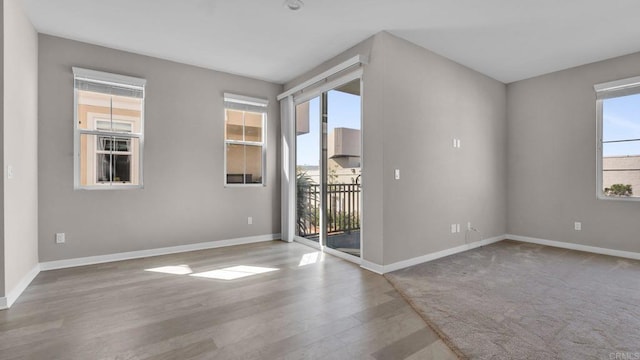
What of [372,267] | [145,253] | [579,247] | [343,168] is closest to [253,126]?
[343,168]

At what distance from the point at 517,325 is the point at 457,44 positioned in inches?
122

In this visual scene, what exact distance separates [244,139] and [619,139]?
5.30 metres

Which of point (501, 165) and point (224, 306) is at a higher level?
point (501, 165)

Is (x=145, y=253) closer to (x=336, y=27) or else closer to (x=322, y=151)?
(x=322, y=151)

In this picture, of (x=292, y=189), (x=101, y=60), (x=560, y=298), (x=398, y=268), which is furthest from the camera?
(x=292, y=189)

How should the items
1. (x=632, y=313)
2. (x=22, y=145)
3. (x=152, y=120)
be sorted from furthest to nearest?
(x=152, y=120) → (x=22, y=145) → (x=632, y=313)

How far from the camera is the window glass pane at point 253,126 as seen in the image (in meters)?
4.99

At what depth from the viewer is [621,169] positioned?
4109 mm

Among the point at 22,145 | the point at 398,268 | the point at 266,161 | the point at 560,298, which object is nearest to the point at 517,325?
the point at 560,298

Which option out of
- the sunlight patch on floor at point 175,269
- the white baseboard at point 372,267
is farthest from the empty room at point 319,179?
the sunlight patch on floor at point 175,269

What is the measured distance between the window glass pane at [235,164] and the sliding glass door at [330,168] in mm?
899

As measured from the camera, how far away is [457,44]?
147 inches

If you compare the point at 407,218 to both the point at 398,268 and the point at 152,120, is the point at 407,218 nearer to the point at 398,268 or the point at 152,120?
the point at 398,268

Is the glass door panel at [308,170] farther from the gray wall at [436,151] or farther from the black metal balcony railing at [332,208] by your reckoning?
the gray wall at [436,151]
